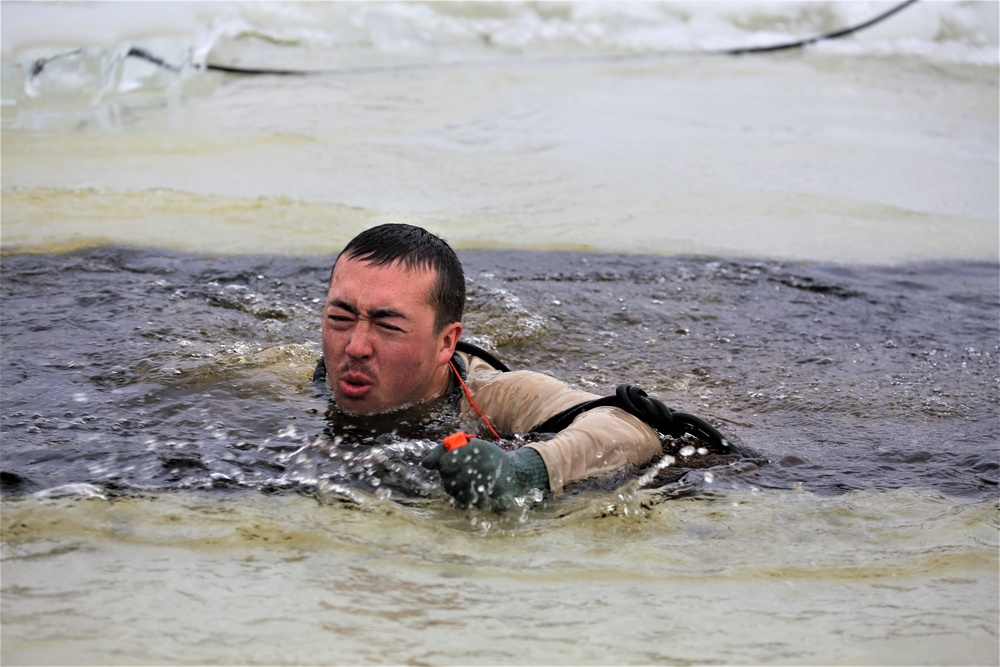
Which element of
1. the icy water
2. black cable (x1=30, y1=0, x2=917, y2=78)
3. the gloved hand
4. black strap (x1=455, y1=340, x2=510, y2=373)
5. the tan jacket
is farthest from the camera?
black cable (x1=30, y1=0, x2=917, y2=78)

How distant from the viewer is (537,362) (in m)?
4.36

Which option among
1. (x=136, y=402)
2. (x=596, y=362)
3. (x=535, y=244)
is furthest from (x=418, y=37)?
(x=136, y=402)

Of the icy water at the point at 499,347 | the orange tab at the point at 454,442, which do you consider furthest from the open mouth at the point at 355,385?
the orange tab at the point at 454,442

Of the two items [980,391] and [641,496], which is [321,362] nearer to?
[641,496]

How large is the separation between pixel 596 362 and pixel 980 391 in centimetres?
142

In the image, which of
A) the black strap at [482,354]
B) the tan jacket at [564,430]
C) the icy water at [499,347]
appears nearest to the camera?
the icy water at [499,347]

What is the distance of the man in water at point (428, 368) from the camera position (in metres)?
3.03

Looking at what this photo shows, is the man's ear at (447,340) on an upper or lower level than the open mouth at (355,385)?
upper

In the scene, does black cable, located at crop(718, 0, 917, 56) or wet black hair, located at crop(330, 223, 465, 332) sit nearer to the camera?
wet black hair, located at crop(330, 223, 465, 332)

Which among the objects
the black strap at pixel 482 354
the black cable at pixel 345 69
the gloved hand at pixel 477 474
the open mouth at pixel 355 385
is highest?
the black cable at pixel 345 69

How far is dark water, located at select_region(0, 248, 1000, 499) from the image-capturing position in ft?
10.3

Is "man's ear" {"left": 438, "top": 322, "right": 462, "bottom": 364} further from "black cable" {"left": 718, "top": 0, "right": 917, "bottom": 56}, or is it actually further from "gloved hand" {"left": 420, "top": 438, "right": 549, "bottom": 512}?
"black cable" {"left": 718, "top": 0, "right": 917, "bottom": 56}

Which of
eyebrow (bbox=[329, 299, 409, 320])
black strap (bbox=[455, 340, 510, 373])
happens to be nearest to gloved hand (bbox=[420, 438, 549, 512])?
eyebrow (bbox=[329, 299, 409, 320])

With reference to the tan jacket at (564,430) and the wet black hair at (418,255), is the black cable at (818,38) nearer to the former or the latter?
the tan jacket at (564,430)
